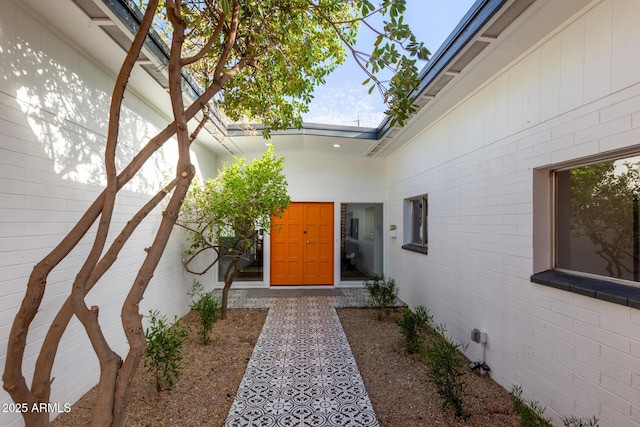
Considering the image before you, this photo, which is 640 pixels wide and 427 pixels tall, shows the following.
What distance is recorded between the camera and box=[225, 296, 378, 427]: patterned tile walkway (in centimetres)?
251

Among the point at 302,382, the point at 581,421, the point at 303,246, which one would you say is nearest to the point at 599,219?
the point at 581,421

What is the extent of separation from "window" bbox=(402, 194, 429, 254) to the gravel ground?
211 cm

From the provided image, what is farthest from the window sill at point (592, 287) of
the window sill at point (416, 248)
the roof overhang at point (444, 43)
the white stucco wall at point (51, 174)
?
the white stucco wall at point (51, 174)

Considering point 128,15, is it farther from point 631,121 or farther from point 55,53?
point 631,121

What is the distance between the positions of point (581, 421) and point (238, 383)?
285cm

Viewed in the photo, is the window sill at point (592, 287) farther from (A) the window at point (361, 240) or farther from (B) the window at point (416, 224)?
(A) the window at point (361, 240)

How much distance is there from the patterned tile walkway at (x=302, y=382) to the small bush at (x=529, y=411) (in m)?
1.06

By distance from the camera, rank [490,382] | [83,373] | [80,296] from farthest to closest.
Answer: [490,382], [83,373], [80,296]

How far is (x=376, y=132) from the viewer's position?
5938 millimetres

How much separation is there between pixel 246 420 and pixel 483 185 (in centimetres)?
331

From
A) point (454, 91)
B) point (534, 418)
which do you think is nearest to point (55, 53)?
point (454, 91)

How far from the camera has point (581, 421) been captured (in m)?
2.14

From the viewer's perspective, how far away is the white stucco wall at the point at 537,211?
1946mm

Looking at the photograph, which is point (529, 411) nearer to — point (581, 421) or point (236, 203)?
point (581, 421)
